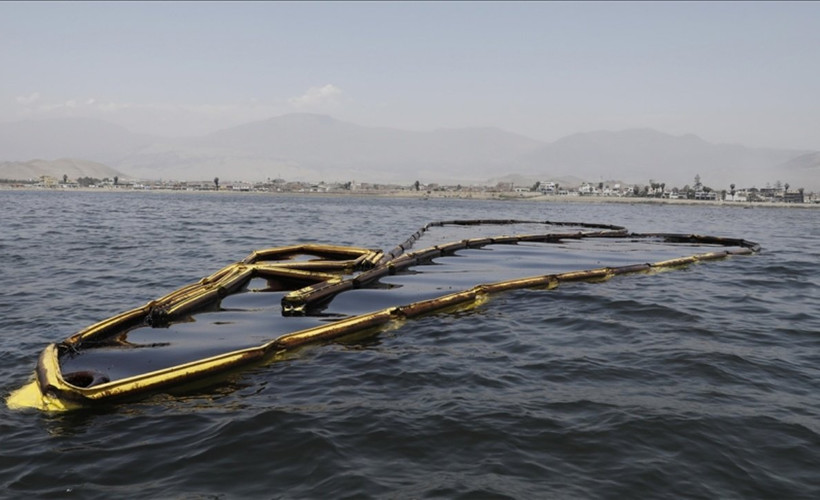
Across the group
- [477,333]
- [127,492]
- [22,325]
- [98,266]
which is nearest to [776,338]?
[477,333]

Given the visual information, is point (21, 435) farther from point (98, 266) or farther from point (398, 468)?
point (98, 266)

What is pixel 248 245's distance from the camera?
32.7 metres

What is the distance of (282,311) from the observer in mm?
13141

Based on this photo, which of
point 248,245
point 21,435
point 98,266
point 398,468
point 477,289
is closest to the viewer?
point 398,468

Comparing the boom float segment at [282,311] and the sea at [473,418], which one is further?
the boom float segment at [282,311]

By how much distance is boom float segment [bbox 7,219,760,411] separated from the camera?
326 inches

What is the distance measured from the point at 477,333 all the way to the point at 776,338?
6.31 meters

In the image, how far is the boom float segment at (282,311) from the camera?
8.27 meters

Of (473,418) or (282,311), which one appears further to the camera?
(282,311)

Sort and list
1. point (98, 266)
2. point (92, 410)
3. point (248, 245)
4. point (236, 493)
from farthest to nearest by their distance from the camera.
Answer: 1. point (248, 245)
2. point (98, 266)
3. point (92, 410)
4. point (236, 493)

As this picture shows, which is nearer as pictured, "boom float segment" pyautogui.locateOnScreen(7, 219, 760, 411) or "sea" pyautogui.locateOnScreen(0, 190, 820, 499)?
"sea" pyautogui.locateOnScreen(0, 190, 820, 499)

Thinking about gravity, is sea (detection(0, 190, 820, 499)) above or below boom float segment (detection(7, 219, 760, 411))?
below

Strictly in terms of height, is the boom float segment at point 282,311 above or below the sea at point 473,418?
above

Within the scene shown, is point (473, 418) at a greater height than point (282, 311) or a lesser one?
lesser
